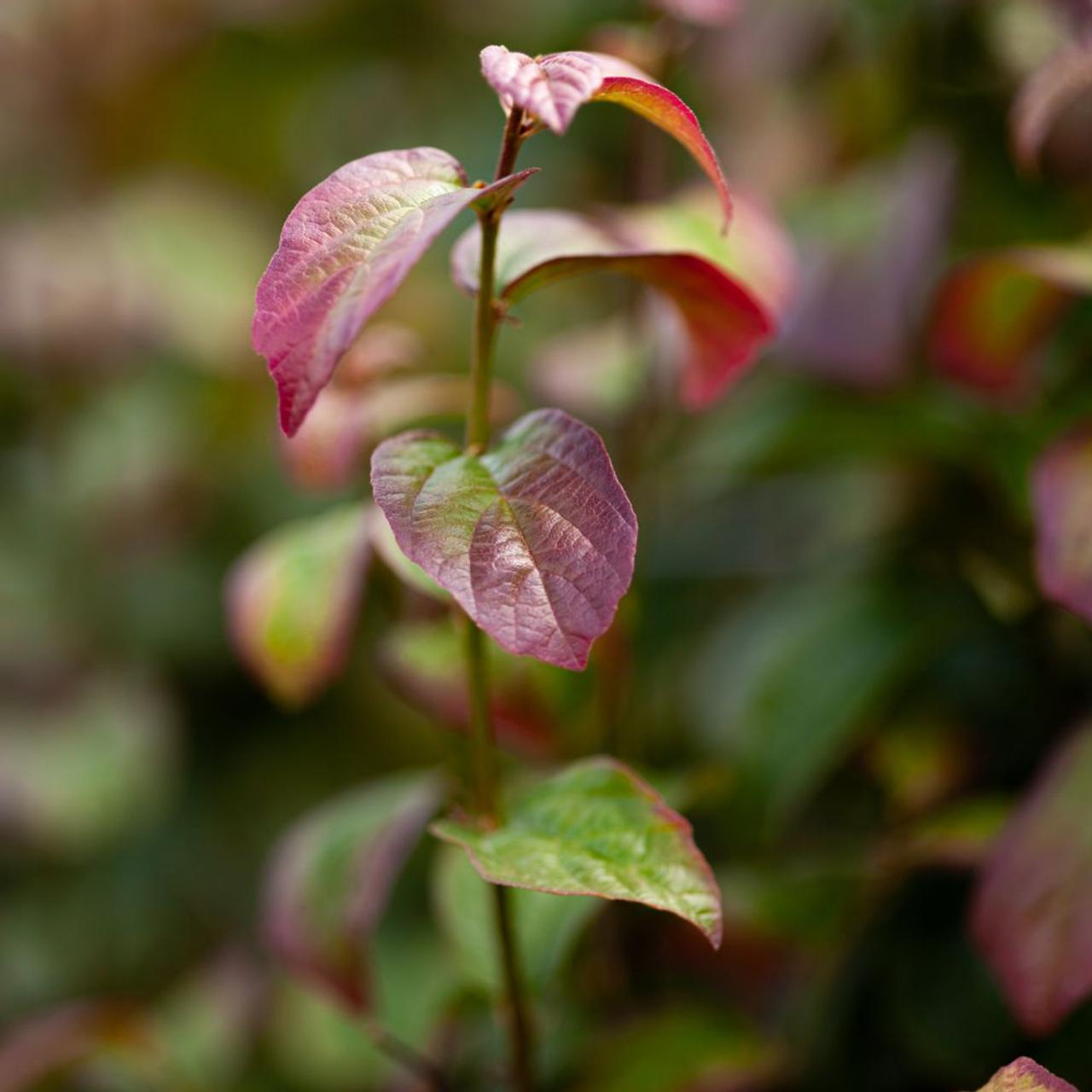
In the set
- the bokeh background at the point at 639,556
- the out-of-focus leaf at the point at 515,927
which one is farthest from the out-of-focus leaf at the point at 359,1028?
the out-of-focus leaf at the point at 515,927

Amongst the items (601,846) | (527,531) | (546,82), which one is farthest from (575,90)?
(601,846)

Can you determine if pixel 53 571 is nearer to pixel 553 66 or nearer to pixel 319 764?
pixel 319 764

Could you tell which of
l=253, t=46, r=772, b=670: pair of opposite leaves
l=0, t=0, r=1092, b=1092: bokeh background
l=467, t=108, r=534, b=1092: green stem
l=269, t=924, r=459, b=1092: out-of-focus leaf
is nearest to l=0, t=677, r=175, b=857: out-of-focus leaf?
l=0, t=0, r=1092, b=1092: bokeh background

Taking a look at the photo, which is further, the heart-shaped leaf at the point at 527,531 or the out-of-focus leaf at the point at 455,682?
the out-of-focus leaf at the point at 455,682

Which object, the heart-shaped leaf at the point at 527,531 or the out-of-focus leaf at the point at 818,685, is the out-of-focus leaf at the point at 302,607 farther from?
the out-of-focus leaf at the point at 818,685

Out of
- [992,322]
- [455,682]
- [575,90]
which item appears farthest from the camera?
[992,322]

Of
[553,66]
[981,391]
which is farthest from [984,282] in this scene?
[553,66]

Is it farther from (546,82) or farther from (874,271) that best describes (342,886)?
(874,271)
